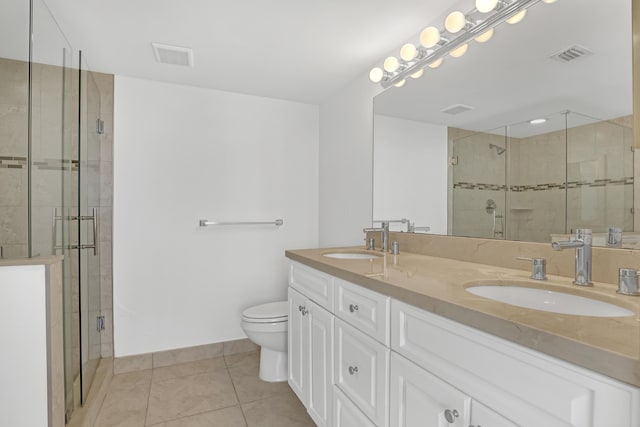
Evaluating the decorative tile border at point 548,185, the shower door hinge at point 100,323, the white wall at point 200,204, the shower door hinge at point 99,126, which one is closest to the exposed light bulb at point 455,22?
the decorative tile border at point 548,185

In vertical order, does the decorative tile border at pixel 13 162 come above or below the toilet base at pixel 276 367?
above

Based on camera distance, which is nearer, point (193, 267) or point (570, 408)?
point (570, 408)

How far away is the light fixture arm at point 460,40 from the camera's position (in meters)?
1.30

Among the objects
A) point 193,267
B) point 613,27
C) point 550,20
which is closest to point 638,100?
point 613,27

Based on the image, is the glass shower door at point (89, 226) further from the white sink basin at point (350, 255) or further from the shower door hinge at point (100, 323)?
the white sink basin at point (350, 255)

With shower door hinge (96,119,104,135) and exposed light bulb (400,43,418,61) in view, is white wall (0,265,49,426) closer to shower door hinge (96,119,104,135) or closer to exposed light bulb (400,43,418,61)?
shower door hinge (96,119,104,135)

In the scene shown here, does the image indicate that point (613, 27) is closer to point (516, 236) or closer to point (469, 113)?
point (469, 113)

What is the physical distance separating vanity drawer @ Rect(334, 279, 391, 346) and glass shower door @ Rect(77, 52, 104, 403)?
1.43 metres

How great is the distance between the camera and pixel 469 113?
1590 mm

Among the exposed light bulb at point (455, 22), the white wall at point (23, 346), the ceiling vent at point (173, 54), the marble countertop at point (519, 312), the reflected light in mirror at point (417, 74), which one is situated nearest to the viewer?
the marble countertop at point (519, 312)

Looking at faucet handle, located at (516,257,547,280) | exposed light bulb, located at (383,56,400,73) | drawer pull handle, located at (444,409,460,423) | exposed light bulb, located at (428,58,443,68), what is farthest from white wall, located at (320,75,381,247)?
drawer pull handle, located at (444,409,460,423)

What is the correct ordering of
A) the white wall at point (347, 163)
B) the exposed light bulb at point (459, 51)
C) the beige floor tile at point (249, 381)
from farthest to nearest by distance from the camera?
the white wall at point (347, 163), the beige floor tile at point (249, 381), the exposed light bulb at point (459, 51)

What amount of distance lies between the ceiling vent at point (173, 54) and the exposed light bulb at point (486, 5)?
5.05ft

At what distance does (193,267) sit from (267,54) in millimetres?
1586
